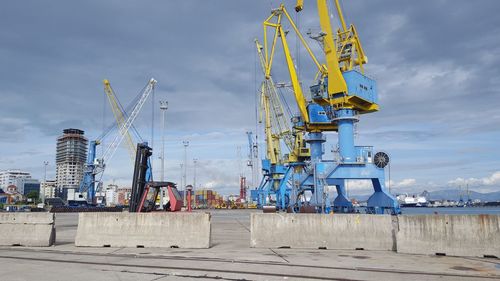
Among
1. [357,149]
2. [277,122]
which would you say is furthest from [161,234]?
[277,122]

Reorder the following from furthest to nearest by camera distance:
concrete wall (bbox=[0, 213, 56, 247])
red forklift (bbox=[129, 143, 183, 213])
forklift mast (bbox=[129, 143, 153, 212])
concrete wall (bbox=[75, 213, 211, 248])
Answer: forklift mast (bbox=[129, 143, 153, 212]) < red forklift (bbox=[129, 143, 183, 213]) < concrete wall (bbox=[0, 213, 56, 247]) < concrete wall (bbox=[75, 213, 211, 248])

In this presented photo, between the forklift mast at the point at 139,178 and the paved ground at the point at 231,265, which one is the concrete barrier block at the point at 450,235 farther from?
the forklift mast at the point at 139,178

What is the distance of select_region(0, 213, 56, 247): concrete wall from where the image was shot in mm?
16516

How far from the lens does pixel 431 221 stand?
46.8ft

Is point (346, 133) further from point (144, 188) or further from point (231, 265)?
point (231, 265)

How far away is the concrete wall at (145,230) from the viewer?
51.7 ft

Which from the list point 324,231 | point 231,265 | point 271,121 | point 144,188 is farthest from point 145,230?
point 271,121

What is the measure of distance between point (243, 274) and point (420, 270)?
475 cm

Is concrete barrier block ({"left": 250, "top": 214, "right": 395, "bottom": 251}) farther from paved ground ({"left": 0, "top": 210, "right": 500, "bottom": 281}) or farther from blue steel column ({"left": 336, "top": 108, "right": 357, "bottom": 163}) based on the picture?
blue steel column ({"left": 336, "top": 108, "right": 357, "bottom": 163})

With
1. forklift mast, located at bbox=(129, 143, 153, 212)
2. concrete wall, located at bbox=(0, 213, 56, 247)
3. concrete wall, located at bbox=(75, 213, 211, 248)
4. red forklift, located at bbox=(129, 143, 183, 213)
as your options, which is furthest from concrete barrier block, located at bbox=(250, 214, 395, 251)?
concrete wall, located at bbox=(0, 213, 56, 247)

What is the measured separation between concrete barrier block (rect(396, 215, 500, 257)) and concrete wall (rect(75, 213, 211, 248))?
7326 mm

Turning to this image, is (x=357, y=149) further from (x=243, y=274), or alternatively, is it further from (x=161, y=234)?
(x=243, y=274)

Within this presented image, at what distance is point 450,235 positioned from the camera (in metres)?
14.0

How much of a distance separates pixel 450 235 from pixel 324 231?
431cm
